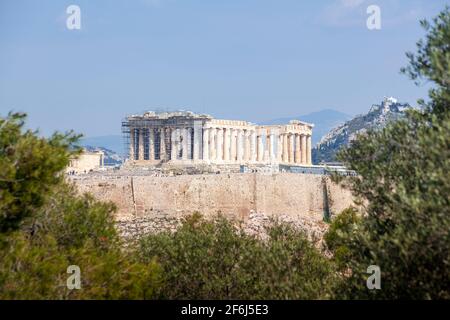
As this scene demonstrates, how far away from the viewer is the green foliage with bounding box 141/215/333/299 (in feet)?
57.8

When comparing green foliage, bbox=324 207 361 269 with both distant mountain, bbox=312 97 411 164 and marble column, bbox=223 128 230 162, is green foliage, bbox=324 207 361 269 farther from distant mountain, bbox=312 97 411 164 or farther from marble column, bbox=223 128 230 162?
distant mountain, bbox=312 97 411 164

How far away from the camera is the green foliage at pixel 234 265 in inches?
693

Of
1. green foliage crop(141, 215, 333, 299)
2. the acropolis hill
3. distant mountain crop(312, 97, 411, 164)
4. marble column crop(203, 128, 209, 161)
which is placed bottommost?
green foliage crop(141, 215, 333, 299)

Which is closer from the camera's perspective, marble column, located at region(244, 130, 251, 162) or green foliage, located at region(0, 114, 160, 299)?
green foliage, located at region(0, 114, 160, 299)

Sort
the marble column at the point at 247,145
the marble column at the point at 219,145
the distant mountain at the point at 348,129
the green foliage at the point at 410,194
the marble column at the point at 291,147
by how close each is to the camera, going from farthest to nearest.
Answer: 1. the distant mountain at the point at 348,129
2. the marble column at the point at 291,147
3. the marble column at the point at 247,145
4. the marble column at the point at 219,145
5. the green foliage at the point at 410,194

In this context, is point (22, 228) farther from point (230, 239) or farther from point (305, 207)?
point (305, 207)

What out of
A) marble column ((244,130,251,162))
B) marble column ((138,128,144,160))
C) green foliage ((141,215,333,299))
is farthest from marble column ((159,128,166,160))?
green foliage ((141,215,333,299))

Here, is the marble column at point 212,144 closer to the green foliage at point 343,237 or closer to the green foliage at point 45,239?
the green foliage at point 343,237

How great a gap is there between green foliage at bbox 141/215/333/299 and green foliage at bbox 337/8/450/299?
2.87 m

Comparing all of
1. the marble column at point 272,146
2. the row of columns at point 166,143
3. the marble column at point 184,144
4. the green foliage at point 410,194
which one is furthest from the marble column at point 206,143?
the green foliage at point 410,194

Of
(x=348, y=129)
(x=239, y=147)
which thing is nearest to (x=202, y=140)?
(x=239, y=147)

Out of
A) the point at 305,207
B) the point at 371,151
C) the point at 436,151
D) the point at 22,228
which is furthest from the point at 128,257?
the point at 305,207

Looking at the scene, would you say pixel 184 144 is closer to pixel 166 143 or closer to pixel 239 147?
pixel 166 143

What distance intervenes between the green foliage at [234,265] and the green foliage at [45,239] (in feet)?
7.54
